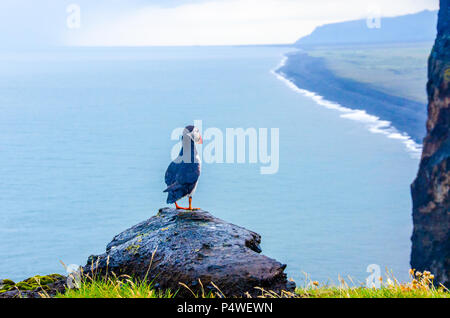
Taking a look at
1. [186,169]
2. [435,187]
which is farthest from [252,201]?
[186,169]

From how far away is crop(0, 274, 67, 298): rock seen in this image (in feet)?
30.9

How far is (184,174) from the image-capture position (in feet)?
34.6

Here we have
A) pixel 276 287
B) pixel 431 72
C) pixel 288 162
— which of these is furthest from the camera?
pixel 288 162

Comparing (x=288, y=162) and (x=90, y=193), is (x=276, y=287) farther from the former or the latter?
(x=288, y=162)

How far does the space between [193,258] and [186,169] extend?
6.90 feet

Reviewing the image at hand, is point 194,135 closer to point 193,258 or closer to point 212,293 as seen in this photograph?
point 193,258

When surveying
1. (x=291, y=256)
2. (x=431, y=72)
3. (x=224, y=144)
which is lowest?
(x=291, y=256)

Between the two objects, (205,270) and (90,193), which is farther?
(90,193)

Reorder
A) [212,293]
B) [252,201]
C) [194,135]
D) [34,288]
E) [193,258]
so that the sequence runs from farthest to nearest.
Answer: [252,201]
[194,135]
[34,288]
[193,258]
[212,293]

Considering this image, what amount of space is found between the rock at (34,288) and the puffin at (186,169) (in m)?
2.55

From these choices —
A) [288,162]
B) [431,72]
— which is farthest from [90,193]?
[431,72]

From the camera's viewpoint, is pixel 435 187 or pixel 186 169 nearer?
pixel 186 169

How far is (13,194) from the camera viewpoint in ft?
527
